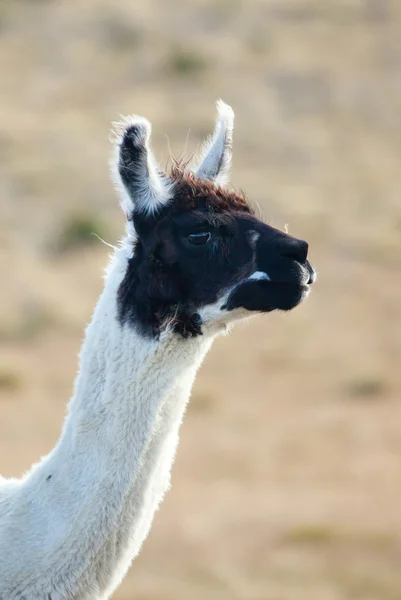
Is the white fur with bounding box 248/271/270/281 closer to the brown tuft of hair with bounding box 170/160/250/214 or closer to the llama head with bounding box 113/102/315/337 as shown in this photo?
the llama head with bounding box 113/102/315/337

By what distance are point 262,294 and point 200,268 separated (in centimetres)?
27

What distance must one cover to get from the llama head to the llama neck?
105 mm

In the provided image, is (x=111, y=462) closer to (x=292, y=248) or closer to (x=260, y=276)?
(x=260, y=276)

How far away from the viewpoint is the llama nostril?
4746 millimetres

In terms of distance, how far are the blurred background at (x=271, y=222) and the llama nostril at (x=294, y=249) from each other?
2.05 ft

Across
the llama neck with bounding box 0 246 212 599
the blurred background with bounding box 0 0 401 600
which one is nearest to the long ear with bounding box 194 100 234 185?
the blurred background with bounding box 0 0 401 600

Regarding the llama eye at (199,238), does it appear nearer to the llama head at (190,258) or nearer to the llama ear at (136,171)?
the llama head at (190,258)

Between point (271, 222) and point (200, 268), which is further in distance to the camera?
point (271, 222)

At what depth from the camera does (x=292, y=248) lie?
474cm

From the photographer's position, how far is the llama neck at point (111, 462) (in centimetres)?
467

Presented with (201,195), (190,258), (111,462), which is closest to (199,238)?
(190,258)

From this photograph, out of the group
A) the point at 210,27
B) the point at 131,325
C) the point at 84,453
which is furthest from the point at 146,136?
the point at 210,27

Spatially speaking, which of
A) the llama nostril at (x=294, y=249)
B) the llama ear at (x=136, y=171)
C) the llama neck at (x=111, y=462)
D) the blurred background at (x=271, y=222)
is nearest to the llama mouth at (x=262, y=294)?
the llama nostril at (x=294, y=249)

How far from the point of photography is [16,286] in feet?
61.2
